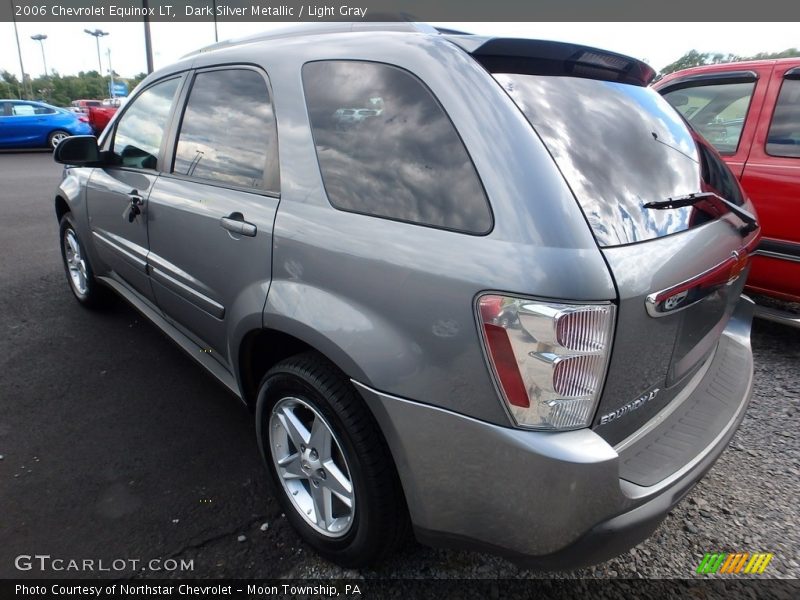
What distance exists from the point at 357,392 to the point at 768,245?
10.2 feet

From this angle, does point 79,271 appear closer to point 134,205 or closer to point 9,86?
point 134,205

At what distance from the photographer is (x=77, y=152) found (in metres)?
3.18

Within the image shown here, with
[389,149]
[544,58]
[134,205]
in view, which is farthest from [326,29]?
[134,205]

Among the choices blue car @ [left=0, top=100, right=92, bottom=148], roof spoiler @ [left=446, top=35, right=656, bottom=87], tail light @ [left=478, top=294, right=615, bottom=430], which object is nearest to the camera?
tail light @ [left=478, top=294, right=615, bottom=430]

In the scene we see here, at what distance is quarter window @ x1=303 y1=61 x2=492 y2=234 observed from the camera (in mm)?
1436

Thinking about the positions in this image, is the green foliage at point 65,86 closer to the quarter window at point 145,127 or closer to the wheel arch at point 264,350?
the quarter window at point 145,127

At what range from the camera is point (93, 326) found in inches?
152

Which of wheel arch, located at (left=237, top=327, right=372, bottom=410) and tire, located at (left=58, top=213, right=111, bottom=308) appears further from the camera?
tire, located at (left=58, top=213, right=111, bottom=308)

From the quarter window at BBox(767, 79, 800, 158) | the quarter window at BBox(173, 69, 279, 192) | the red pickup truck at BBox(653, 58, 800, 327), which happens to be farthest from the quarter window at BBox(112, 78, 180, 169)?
the quarter window at BBox(767, 79, 800, 158)

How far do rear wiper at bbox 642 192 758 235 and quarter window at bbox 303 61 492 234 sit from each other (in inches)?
22.3

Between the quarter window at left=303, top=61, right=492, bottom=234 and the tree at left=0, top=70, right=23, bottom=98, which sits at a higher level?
the quarter window at left=303, top=61, right=492, bottom=234

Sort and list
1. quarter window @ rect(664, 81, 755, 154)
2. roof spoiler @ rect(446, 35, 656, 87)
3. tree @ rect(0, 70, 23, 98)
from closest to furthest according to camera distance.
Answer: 1. roof spoiler @ rect(446, 35, 656, 87)
2. quarter window @ rect(664, 81, 755, 154)
3. tree @ rect(0, 70, 23, 98)

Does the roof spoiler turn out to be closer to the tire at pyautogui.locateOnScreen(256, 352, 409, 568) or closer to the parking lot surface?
the tire at pyautogui.locateOnScreen(256, 352, 409, 568)

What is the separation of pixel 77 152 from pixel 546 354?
3187mm
